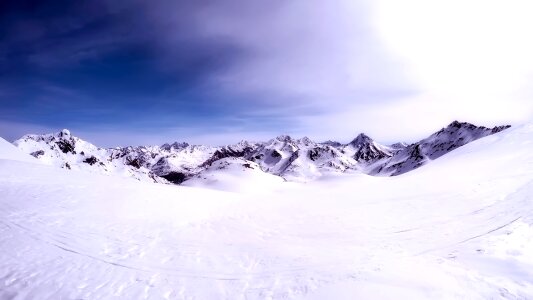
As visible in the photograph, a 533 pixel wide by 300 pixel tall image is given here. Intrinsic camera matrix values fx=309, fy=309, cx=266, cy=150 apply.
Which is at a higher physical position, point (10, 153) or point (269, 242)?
point (10, 153)

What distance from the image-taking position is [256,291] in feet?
33.1

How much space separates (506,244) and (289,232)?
9569mm

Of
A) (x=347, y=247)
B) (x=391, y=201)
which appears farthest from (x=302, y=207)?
(x=347, y=247)

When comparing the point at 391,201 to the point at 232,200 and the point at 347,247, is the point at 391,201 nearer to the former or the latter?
the point at 347,247

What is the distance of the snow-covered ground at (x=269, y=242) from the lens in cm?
988

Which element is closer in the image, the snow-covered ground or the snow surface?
the snow-covered ground

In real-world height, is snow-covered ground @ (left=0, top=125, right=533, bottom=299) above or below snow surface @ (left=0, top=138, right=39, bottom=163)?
below

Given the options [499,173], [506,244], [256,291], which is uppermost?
[499,173]

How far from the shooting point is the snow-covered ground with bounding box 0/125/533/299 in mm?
9875

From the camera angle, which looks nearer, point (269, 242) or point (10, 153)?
point (269, 242)

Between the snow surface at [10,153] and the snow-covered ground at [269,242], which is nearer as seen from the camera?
the snow-covered ground at [269,242]

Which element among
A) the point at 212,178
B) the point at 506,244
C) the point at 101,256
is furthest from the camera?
the point at 212,178

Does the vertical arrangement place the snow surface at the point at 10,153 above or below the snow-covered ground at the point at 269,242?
above

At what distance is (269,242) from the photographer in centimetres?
1534
